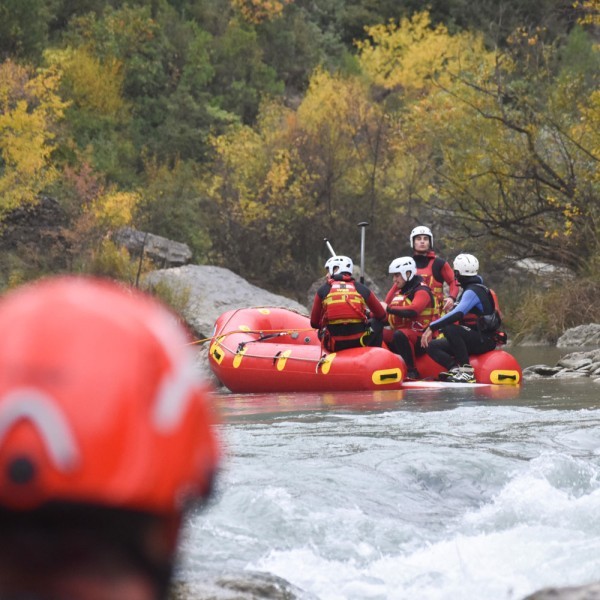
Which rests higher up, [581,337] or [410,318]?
[410,318]

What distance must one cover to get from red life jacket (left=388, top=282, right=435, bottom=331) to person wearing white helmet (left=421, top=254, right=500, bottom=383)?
0.60ft

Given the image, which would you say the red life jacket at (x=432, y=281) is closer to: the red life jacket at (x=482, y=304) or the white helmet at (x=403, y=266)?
the white helmet at (x=403, y=266)

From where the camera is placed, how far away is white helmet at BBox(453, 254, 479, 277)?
11.6 m

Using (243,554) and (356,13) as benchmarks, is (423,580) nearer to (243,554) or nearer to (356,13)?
(243,554)

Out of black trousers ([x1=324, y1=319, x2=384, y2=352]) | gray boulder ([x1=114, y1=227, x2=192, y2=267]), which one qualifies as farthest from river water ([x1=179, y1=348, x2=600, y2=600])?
gray boulder ([x1=114, y1=227, x2=192, y2=267])

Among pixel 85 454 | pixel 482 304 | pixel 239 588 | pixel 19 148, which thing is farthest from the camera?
pixel 19 148

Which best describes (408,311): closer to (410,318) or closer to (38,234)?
(410,318)

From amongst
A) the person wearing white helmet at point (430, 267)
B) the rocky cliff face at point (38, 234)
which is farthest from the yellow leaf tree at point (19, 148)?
the person wearing white helmet at point (430, 267)

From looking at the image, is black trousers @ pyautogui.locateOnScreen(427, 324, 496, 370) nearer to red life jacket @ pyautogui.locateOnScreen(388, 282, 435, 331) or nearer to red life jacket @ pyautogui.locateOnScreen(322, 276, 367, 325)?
red life jacket @ pyautogui.locateOnScreen(388, 282, 435, 331)

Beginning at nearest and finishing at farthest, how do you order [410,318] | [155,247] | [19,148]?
1. [410,318]
2. [19,148]
3. [155,247]

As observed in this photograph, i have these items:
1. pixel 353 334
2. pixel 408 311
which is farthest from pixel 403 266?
pixel 353 334

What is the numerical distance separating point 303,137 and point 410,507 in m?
26.0

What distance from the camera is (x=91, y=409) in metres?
1.21

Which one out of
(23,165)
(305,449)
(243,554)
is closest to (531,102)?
(23,165)
